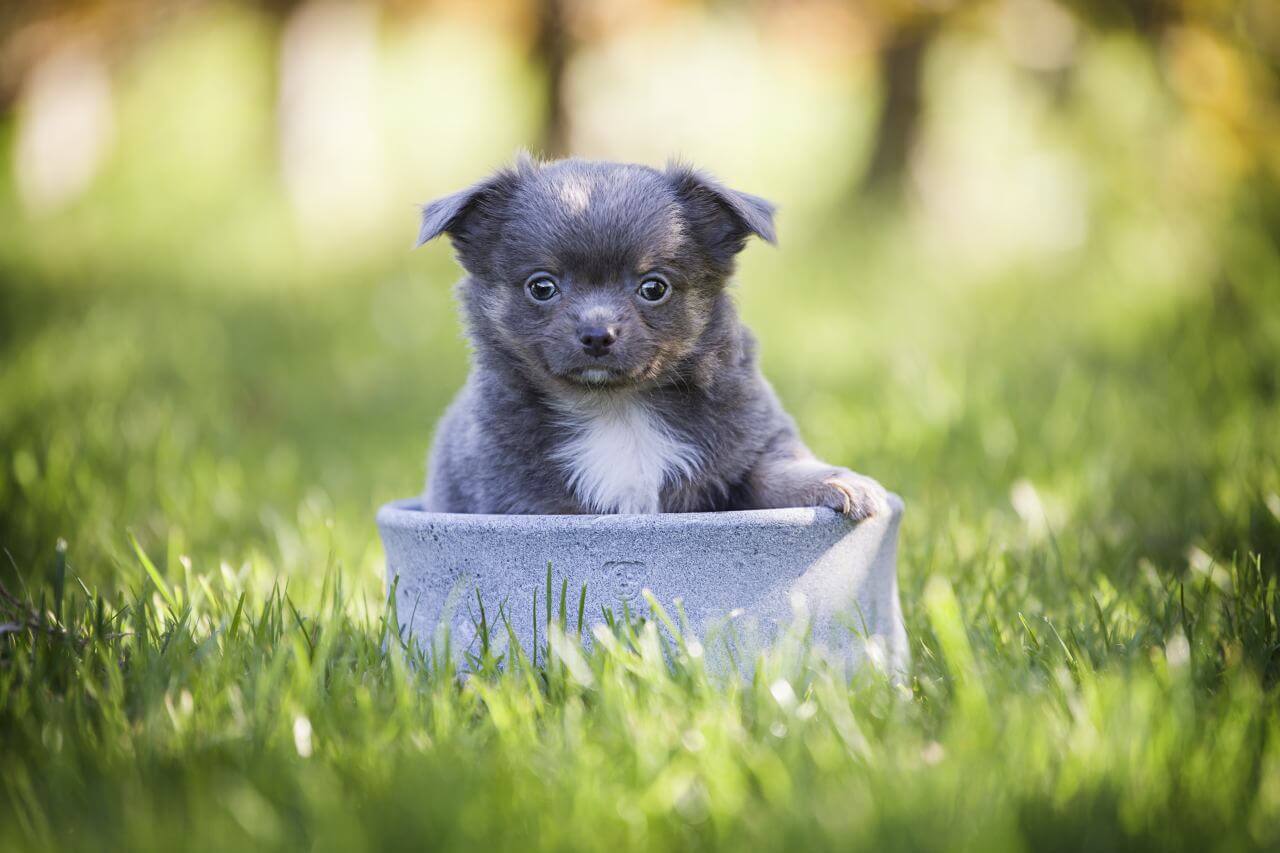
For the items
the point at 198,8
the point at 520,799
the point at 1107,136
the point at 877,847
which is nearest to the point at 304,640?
the point at 520,799

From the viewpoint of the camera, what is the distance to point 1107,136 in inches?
345

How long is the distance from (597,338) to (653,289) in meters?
0.27

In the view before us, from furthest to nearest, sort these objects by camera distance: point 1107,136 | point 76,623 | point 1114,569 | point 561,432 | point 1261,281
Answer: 1. point 1107,136
2. point 1261,281
3. point 1114,569
4. point 561,432
5. point 76,623

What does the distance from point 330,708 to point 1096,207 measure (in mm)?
8887

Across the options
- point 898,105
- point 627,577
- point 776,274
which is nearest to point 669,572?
point 627,577

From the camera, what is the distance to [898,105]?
38.2 feet

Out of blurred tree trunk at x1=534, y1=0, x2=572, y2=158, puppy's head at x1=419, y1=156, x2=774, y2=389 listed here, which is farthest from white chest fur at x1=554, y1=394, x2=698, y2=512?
blurred tree trunk at x1=534, y1=0, x2=572, y2=158

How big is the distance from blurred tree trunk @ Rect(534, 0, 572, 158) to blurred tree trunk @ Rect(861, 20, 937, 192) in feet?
10.5

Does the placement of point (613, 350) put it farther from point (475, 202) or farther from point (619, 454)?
point (475, 202)

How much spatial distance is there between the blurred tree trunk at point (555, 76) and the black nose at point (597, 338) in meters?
8.62

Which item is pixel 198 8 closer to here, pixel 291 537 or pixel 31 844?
pixel 291 537

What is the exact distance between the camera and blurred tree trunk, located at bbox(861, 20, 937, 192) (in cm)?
1135

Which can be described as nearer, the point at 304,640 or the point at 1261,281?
the point at 304,640

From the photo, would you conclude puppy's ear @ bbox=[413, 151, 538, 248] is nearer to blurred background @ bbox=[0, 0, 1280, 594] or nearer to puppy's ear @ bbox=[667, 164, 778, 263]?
puppy's ear @ bbox=[667, 164, 778, 263]
